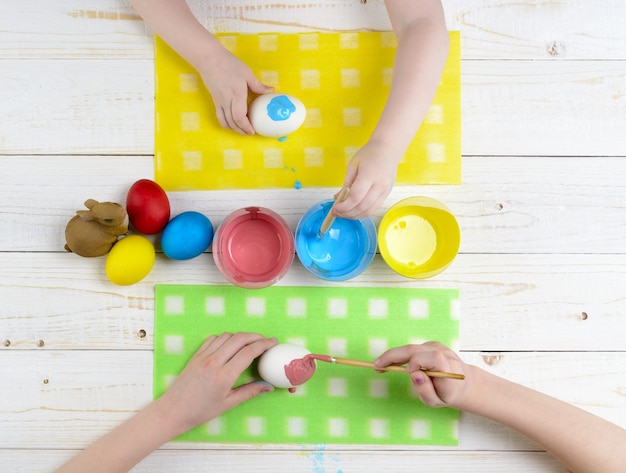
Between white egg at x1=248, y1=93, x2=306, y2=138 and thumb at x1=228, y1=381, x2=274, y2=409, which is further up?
white egg at x1=248, y1=93, x2=306, y2=138

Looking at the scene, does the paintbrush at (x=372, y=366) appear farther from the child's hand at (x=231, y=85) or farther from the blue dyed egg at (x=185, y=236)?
the child's hand at (x=231, y=85)

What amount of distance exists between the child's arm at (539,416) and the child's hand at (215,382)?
0.56 ft

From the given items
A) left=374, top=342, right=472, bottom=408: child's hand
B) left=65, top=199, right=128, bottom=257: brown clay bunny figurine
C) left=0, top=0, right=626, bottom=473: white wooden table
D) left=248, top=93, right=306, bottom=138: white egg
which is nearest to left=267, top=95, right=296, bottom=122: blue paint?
left=248, top=93, right=306, bottom=138: white egg

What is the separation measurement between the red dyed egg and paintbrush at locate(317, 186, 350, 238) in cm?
21

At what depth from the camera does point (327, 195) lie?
0.85 metres

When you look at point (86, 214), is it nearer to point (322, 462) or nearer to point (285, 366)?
point (285, 366)

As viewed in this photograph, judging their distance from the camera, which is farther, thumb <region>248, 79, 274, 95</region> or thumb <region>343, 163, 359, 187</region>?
thumb <region>248, 79, 274, 95</region>

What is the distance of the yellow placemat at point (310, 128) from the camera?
853mm

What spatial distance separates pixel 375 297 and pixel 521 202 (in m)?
0.24

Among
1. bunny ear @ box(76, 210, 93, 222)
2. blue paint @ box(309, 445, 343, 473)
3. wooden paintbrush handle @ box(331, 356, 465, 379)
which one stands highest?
bunny ear @ box(76, 210, 93, 222)

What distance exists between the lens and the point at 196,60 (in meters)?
0.82

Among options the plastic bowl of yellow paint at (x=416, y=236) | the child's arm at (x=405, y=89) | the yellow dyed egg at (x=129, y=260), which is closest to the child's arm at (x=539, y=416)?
the plastic bowl of yellow paint at (x=416, y=236)

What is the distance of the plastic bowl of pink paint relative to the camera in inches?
32.2

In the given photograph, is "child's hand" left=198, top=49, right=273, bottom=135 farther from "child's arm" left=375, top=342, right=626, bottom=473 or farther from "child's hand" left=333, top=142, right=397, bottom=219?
"child's arm" left=375, top=342, right=626, bottom=473
